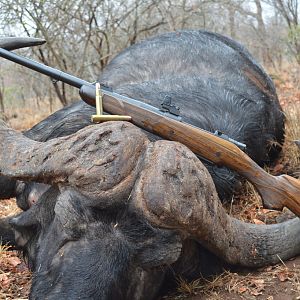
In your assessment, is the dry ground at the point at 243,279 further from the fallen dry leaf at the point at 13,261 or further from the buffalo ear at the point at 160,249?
the buffalo ear at the point at 160,249

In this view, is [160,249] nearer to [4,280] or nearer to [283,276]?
[283,276]

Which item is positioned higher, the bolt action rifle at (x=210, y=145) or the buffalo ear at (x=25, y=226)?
the bolt action rifle at (x=210, y=145)

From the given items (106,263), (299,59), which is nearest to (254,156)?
(106,263)

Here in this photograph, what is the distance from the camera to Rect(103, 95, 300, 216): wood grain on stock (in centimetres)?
306

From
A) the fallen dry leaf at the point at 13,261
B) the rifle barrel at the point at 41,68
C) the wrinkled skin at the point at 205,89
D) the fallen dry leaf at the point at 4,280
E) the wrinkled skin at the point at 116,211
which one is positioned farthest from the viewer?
the fallen dry leaf at the point at 13,261

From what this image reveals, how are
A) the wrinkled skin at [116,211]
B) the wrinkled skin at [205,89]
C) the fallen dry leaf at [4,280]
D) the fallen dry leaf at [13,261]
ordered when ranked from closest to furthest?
the wrinkled skin at [116,211]
the fallen dry leaf at [4,280]
the wrinkled skin at [205,89]
the fallen dry leaf at [13,261]

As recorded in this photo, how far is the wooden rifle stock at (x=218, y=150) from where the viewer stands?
3062mm

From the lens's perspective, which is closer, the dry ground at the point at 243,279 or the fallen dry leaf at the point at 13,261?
the dry ground at the point at 243,279

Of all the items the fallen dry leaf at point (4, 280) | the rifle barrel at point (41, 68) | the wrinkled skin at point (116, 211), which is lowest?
the fallen dry leaf at point (4, 280)

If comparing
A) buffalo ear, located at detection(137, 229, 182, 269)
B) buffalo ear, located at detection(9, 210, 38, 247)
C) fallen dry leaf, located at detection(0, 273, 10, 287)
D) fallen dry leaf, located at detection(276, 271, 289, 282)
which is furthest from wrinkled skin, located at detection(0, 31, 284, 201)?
buffalo ear, located at detection(137, 229, 182, 269)

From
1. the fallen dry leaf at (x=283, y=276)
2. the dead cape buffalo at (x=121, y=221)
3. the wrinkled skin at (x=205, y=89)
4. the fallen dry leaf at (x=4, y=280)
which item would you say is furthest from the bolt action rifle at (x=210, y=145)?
the fallen dry leaf at (x=4, y=280)

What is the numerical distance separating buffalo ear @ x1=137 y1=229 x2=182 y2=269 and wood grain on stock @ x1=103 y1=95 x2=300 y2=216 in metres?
0.68

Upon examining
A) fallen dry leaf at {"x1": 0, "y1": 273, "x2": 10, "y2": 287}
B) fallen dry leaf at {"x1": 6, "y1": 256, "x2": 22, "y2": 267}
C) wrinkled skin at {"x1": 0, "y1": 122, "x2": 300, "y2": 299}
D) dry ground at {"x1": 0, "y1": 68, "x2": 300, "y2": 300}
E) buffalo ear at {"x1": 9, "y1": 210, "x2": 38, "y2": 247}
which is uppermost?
wrinkled skin at {"x1": 0, "y1": 122, "x2": 300, "y2": 299}

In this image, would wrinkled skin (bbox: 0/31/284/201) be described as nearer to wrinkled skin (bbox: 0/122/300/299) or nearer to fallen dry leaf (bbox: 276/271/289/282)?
fallen dry leaf (bbox: 276/271/289/282)
